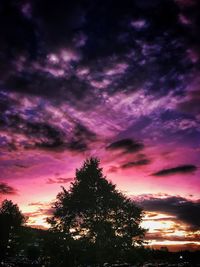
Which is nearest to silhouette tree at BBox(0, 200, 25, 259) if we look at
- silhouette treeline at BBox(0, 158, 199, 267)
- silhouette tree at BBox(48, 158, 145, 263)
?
silhouette treeline at BBox(0, 158, 199, 267)

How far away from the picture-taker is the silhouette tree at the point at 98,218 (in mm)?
33281

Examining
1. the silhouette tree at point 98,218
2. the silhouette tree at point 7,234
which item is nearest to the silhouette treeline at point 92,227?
the silhouette tree at point 98,218

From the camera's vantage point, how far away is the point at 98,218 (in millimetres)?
35781

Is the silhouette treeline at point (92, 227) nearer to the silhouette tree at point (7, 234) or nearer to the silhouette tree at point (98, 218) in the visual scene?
the silhouette tree at point (98, 218)

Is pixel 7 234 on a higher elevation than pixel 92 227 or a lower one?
higher

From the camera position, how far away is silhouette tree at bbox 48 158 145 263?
109 feet

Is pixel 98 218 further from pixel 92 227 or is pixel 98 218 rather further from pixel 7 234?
pixel 7 234

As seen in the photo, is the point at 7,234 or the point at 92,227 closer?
the point at 92,227

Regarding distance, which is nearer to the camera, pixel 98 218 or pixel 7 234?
pixel 98 218

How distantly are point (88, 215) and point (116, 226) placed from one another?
11.9 ft

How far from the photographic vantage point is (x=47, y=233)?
36031 mm

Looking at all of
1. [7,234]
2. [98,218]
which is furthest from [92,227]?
[7,234]

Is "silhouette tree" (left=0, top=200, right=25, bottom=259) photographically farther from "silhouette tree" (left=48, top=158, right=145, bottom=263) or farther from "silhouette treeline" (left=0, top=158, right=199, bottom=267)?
"silhouette tree" (left=48, top=158, right=145, bottom=263)

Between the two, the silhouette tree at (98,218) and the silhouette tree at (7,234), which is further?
the silhouette tree at (7,234)
